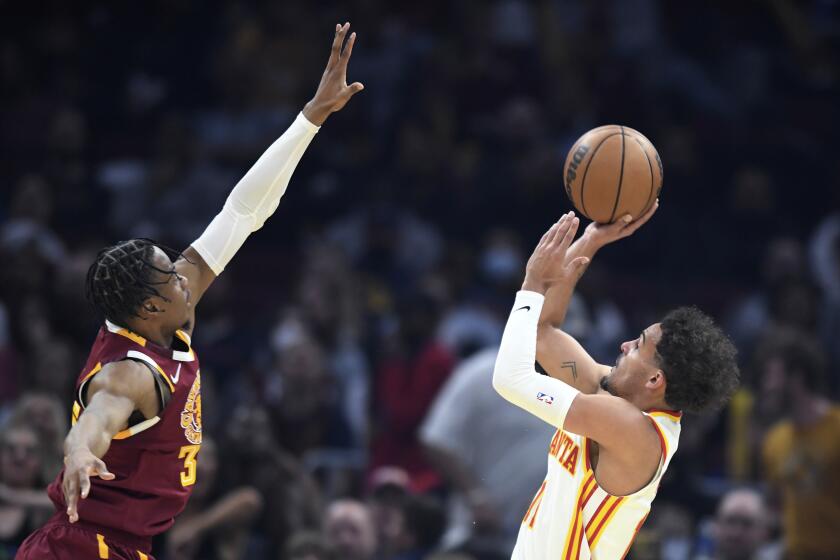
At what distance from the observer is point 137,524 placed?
14.4ft

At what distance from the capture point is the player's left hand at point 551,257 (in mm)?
4629

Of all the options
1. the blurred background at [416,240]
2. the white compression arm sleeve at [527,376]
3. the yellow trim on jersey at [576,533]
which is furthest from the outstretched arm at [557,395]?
the blurred background at [416,240]

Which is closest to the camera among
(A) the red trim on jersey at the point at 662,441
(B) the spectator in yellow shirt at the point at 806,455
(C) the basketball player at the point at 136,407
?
(C) the basketball player at the point at 136,407

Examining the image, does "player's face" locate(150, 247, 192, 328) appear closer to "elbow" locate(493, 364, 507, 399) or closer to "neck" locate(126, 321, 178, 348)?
"neck" locate(126, 321, 178, 348)

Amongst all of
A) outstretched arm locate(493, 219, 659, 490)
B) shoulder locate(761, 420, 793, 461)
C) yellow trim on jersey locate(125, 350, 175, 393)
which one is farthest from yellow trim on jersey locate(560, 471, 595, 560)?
shoulder locate(761, 420, 793, 461)

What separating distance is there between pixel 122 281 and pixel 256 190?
2.70 feet

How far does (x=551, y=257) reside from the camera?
182 inches

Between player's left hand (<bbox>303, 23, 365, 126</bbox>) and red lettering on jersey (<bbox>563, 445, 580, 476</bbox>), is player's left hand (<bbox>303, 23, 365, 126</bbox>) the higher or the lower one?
the higher one

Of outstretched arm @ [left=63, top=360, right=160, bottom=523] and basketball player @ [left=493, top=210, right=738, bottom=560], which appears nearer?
outstretched arm @ [left=63, top=360, right=160, bottom=523]

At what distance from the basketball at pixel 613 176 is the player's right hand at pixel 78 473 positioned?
2.16 meters

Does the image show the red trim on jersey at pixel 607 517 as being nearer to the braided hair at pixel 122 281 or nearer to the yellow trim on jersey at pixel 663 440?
the yellow trim on jersey at pixel 663 440

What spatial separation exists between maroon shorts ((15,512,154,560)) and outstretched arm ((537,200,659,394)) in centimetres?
169

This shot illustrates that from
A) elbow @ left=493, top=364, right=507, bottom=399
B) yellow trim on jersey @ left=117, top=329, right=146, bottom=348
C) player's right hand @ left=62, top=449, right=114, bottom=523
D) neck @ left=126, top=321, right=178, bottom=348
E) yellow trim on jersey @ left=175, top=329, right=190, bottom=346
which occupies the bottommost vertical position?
player's right hand @ left=62, top=449, right=114, bottom=523

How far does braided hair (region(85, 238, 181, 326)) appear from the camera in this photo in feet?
14.3
